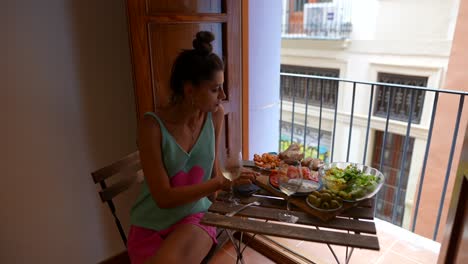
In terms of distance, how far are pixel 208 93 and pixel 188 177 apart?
1.21 feet

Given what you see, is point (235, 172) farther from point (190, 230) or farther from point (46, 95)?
point (46, 95)

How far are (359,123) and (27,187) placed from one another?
7.72 meters

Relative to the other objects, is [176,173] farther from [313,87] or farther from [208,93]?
[313,87]

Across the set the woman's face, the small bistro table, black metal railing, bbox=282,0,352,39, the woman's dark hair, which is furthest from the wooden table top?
black metal railing, bbox=282,0,352,39

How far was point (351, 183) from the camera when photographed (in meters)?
1.18

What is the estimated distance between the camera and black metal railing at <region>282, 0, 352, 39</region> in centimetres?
798

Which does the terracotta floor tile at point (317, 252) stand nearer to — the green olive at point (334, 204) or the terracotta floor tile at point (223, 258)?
the terracotta floor tile at point (223, 258)

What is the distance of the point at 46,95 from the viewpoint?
1.47 meters

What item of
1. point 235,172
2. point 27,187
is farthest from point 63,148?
point 235,172

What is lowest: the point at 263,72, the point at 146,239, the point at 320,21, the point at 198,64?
the point at 146,239

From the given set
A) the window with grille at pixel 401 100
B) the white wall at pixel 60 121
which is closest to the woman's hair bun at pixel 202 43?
the white wall at pixel 60 121

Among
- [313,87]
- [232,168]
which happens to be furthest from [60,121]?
[313,87]

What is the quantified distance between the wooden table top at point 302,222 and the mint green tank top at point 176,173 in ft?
0.59

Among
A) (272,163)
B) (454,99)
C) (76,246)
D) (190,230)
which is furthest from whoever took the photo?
(454,99)
